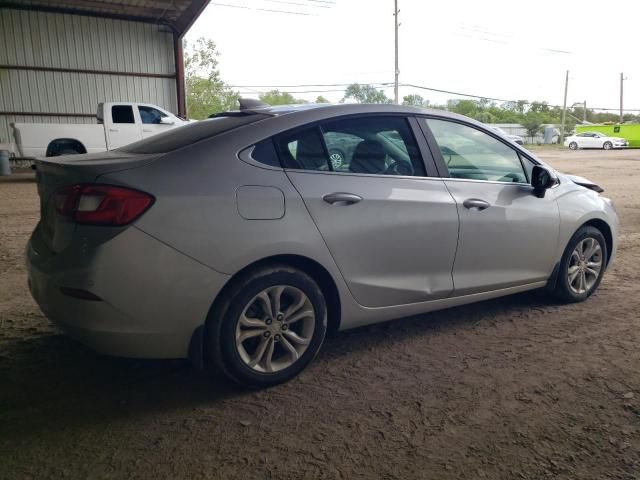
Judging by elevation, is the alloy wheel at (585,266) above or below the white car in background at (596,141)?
below

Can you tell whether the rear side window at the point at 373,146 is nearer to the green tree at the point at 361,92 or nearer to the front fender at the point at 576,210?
the front fender at the point at 576,210

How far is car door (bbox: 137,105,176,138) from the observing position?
16.2 metres

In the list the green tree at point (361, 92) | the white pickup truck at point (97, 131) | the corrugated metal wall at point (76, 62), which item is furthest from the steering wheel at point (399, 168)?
the green tree at point (361, 92)

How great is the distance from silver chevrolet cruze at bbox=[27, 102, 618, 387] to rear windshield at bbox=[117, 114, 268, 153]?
21 mm

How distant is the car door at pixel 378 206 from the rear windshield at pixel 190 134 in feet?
1.20

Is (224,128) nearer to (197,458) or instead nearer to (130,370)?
(130,370)

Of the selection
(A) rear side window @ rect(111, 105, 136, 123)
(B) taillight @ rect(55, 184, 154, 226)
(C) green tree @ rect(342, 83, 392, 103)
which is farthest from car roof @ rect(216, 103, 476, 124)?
(C) green tree @ rect(342, 83, 392, 103)

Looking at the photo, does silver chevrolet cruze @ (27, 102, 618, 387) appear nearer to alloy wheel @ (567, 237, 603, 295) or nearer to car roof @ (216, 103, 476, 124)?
car roof @ (216, 103, 476, 124)

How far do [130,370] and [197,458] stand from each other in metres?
1.06

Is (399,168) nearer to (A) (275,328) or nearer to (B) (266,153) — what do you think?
(B) (266,153)

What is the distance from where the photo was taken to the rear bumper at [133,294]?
102 inches

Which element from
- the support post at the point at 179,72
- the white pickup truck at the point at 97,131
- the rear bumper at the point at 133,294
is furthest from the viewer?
the support post at the point at 179,72

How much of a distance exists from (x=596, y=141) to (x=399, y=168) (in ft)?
145

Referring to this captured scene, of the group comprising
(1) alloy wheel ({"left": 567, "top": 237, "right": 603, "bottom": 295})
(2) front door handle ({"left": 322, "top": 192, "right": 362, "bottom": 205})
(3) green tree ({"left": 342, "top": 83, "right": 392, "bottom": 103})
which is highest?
(3) green tree ({"left": 342, "top": 83, "right": 392, "bottom": 103})
